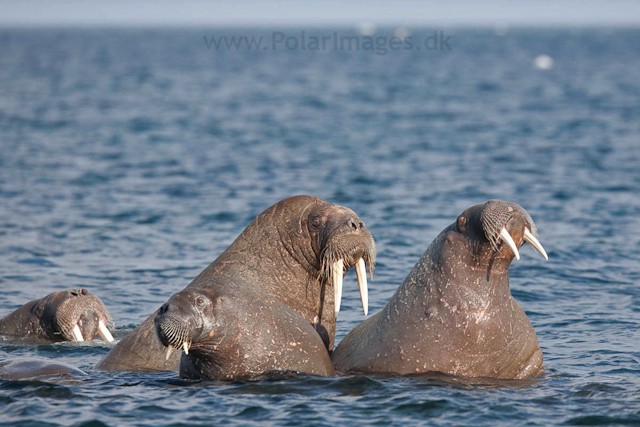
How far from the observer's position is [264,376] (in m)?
7.11

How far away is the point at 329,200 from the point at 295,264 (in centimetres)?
1198

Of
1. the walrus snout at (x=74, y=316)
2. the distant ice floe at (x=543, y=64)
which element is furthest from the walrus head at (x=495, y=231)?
the distant ice floe at (x=543, y=64)

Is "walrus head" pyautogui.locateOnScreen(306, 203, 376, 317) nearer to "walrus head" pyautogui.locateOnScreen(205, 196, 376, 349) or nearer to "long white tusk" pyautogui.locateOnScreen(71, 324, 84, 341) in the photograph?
A: "walrus head" pyautogui.locateOnScreen(205, 196, 376, 349)

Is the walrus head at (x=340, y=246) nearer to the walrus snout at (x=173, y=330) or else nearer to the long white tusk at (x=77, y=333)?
the walrus snout at (x=173, y=330)

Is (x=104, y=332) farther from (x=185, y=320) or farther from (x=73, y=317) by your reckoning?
(x=185, y=320)

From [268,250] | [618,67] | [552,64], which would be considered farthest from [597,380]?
[552,64]

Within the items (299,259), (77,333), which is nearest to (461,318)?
(299,259)

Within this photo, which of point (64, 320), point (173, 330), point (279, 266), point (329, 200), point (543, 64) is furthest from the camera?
point (543, 64)

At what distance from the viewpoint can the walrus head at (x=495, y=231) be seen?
703 cm

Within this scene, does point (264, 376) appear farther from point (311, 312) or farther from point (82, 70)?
point (82, 70)

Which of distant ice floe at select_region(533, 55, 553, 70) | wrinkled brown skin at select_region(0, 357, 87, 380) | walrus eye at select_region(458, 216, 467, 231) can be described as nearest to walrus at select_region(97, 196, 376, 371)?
wrinkled brown skin at select_region(0, 357, 87, 380)

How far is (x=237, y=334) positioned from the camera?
6.89 meters

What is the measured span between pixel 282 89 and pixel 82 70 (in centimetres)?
2589

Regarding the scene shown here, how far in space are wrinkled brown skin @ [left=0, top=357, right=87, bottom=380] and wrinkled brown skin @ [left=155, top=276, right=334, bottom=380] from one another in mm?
1123
